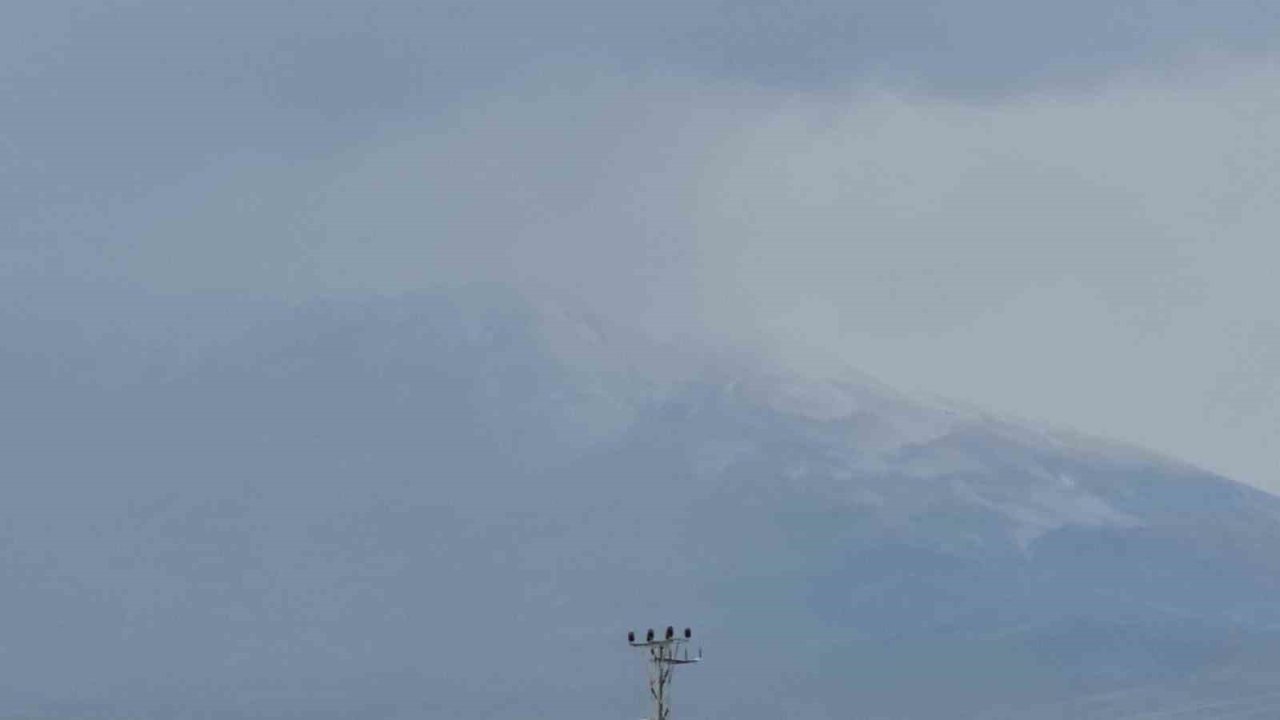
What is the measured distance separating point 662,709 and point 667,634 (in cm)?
295

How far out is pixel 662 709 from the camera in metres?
110

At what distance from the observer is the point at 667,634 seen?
109312 mm
